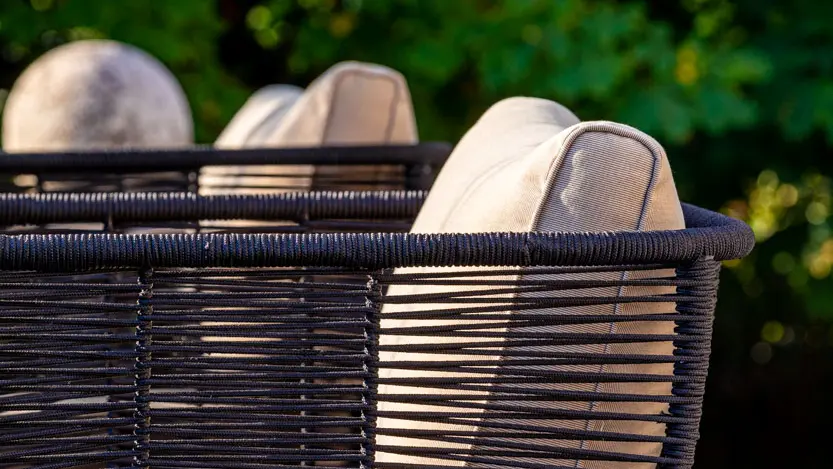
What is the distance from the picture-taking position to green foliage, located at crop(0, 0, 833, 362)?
288 centimetres

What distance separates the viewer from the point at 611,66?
2.75 metres

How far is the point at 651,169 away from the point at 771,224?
3.54 meters

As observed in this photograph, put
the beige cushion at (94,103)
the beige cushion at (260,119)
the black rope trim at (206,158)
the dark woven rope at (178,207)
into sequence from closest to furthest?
the dark woven rope at (178,207) < the black rope trim at (206,158) < the beige cushion at (260,119) < the beige cushion at (94,103)

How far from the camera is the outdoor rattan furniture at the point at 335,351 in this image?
831mm

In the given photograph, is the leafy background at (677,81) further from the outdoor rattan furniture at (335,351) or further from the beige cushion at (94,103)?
the outdoor rattan furniture at (335,351)

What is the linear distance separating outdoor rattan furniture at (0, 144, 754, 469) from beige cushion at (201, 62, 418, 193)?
0.89m

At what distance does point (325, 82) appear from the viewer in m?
1.72

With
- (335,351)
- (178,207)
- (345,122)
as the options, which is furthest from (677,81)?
(335,351)

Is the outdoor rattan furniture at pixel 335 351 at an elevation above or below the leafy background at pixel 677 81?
above

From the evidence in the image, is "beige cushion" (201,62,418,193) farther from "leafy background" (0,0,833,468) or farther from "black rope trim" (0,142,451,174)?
"leafy background" (0,0,833,468)

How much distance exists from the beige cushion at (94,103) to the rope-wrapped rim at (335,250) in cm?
175

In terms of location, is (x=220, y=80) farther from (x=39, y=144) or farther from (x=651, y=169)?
(x=651, y=169)

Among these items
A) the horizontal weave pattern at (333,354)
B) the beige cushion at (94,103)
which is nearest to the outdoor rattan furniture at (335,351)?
the horizontal weave pattern at (333,354)

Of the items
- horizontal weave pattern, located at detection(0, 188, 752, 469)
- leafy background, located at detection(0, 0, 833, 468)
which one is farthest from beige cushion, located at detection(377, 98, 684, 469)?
leafy background, located at detection(0, 0, 833, 468)
